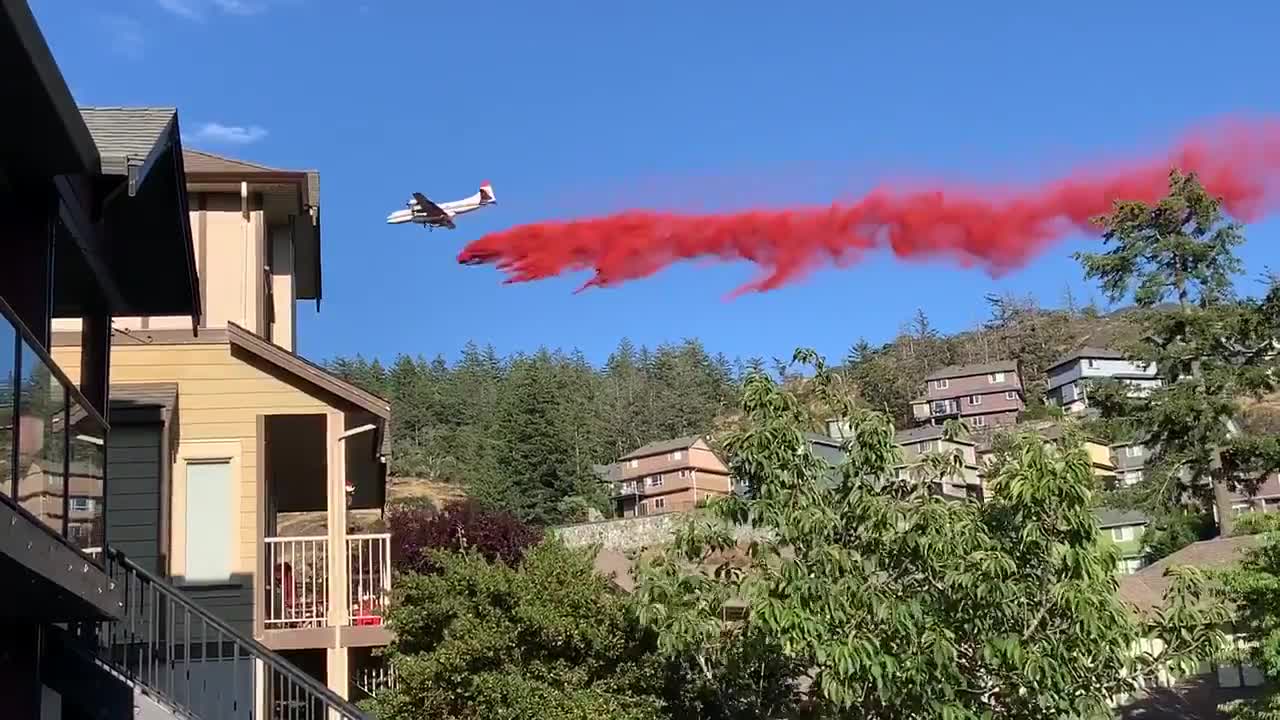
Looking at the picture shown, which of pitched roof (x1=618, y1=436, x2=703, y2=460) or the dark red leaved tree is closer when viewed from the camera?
the dark red leaved tree

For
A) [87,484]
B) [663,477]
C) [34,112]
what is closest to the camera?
[34,112]

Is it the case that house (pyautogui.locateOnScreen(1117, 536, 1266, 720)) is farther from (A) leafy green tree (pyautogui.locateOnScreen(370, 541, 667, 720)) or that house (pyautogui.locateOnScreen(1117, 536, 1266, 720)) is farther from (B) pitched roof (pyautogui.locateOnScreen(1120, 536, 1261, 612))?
(A) leafy green tree (pyautogui.locateOnScreen(370, 541, 667, 720))

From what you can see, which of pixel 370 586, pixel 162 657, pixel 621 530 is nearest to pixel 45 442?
pixel 162 657

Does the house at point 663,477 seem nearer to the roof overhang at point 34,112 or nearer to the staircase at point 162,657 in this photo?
the staircase at point 162,657

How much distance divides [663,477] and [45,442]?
9018 centimetres

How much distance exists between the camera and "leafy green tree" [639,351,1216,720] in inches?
395

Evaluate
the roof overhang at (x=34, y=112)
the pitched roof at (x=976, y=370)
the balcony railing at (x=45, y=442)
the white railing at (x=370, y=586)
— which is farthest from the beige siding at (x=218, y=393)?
the pitched roof at (x=976, y=370)

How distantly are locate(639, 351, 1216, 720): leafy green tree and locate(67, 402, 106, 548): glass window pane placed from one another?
16.8ft

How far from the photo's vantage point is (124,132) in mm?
9297

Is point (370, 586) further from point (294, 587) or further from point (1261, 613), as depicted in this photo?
point (1261, 613)

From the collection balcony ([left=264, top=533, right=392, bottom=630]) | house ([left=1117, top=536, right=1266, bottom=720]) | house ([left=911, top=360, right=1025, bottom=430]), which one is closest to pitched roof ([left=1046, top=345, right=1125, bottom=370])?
house ([left=911, top=360, right=1025, bottom=430])

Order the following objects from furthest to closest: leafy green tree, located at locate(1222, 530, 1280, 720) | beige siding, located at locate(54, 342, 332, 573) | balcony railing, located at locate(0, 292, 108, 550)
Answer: leafy green tree, located at locate(1222, 530, 1280, 720) < beige siding, located at locate(54, 342, 332, 573) < balcony railing, located at locate(0, 292, 108, 550)

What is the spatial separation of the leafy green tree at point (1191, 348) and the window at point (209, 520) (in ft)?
107

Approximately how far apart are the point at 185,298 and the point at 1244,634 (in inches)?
727
